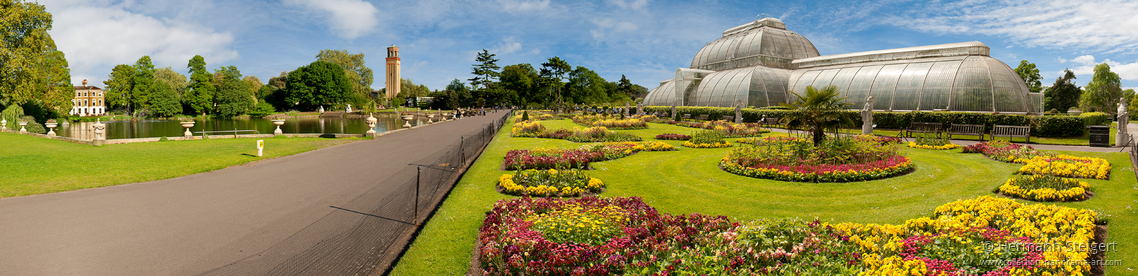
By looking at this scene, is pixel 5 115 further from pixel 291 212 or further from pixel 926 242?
pixel 926 242

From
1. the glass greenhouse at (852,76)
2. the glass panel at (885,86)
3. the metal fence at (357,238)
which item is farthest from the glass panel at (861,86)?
the metal fence at (357,238)

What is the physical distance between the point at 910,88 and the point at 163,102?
83.6 metres

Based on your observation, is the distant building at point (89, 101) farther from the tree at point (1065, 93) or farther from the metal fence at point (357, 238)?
the tree at point (1065, 93)

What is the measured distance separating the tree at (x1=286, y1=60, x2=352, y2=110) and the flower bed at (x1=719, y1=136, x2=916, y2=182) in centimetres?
7010

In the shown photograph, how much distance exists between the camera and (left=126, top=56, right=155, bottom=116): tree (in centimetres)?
6059

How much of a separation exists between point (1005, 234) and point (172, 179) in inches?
583

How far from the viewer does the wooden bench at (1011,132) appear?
56.6ft

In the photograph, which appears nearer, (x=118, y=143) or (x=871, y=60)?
(x=118, y=143)

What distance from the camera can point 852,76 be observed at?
37.2 metres

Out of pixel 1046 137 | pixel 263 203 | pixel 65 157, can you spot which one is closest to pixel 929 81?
pixel 1046 137

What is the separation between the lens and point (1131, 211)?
614 centimetres

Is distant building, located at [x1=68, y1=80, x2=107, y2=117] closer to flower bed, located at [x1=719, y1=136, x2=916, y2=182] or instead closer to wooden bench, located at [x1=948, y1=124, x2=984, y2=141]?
flower bed, located at [x1=719, y1=136, x2=916, y2=182]

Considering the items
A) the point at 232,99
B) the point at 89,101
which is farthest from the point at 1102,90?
the point at 89,101

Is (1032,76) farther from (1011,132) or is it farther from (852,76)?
(1011,132)
